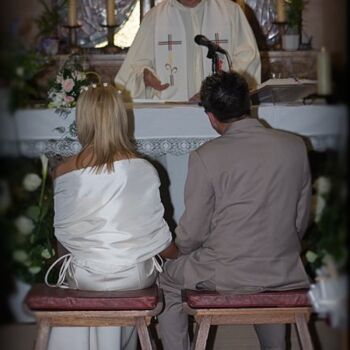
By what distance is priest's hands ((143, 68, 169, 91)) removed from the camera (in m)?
4.96

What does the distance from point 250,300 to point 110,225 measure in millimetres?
595

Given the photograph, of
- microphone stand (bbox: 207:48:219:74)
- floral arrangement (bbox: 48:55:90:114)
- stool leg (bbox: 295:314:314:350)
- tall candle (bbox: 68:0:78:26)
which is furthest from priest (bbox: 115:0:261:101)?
stool leg (bbox: 295:314:314:350)

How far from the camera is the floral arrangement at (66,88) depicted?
413cm

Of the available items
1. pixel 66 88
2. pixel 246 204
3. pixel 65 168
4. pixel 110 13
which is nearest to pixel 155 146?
pixel 66 88

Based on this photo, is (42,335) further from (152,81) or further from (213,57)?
(152,81)

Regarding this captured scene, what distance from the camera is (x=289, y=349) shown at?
4207 millimetres

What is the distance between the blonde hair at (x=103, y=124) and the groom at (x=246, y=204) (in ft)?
1.07

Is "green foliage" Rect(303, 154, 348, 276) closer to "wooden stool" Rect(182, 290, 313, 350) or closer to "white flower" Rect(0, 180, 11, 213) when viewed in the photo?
"white flower" Rect(0, 180, 11, 213)

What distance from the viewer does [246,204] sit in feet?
10.7

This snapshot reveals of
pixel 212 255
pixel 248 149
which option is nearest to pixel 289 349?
pixel 212 255

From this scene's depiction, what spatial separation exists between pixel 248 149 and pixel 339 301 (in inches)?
64.3

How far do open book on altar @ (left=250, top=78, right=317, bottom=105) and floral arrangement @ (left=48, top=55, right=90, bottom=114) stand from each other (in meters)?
0.83

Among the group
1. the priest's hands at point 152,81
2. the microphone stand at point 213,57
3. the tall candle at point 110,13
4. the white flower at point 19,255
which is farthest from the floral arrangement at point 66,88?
the white flower at point 19,255

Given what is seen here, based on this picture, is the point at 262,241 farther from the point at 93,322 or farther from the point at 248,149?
the point at 93,322
